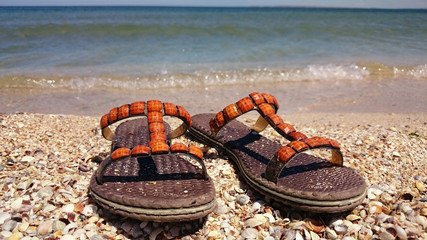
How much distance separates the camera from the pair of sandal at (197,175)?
6.40 ft

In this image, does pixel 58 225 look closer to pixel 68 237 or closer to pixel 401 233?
pixel 68 237

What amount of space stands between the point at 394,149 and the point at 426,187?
2.34ft

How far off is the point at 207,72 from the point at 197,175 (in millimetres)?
5911

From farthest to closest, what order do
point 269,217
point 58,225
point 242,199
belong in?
point 242,199, point 269,217, point 58,225

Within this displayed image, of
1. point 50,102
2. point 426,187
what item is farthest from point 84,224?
point 50,102

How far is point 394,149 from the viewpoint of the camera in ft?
10.7

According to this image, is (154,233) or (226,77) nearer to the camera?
(154,233)

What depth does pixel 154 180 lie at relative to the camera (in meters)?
2.25

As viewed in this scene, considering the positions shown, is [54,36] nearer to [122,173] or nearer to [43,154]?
[43,154]

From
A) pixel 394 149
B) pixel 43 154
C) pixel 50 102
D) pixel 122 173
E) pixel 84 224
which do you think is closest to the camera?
pixel 84 224

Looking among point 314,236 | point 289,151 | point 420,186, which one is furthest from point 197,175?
point 420,186

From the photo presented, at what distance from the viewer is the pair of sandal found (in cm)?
195

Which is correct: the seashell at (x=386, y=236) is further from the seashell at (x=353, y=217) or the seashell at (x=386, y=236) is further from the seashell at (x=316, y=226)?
the seashell at (x=316, y=226)

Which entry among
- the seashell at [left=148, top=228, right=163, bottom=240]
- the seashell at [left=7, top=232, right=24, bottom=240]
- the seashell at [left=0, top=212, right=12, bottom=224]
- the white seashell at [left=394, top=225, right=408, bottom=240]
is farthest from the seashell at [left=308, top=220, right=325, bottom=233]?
the seashell at [left=0, top=212, right=12, bottom=224]
